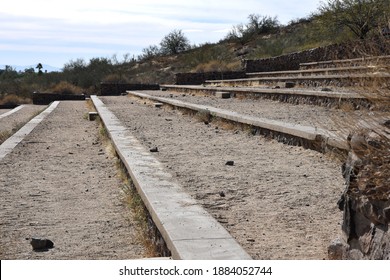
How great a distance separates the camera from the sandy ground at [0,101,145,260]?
13.8ft

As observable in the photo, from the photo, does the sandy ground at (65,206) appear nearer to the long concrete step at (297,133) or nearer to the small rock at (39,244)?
the small rock at (39,244)

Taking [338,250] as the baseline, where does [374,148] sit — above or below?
above

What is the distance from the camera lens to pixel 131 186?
5.72m

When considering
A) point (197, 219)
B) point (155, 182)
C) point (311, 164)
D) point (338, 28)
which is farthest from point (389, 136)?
point (338, 28)

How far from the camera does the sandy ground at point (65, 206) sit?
4.20m

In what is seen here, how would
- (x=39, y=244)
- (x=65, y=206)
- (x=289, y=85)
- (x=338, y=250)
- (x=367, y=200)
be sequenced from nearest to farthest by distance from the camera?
(x=367, y=200)
(x=338, y=250)
(x=39, y=244)
(x=65, y=206)
(x=289, y=85)

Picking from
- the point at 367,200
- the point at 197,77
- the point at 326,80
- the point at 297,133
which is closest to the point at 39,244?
the point at 367,200

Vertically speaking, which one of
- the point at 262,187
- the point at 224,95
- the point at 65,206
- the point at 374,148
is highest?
the point at 374,148

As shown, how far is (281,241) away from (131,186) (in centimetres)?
239

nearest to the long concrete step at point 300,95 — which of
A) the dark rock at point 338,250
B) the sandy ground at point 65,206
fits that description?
the sandy ground at point 65,206

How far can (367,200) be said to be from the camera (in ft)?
9.25

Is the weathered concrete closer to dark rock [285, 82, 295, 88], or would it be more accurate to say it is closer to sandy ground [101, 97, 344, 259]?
dark rock [285, 82, 295, 88]

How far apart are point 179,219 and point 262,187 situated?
1.32 m

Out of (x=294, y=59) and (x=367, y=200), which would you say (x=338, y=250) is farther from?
(x=294, y=59)
